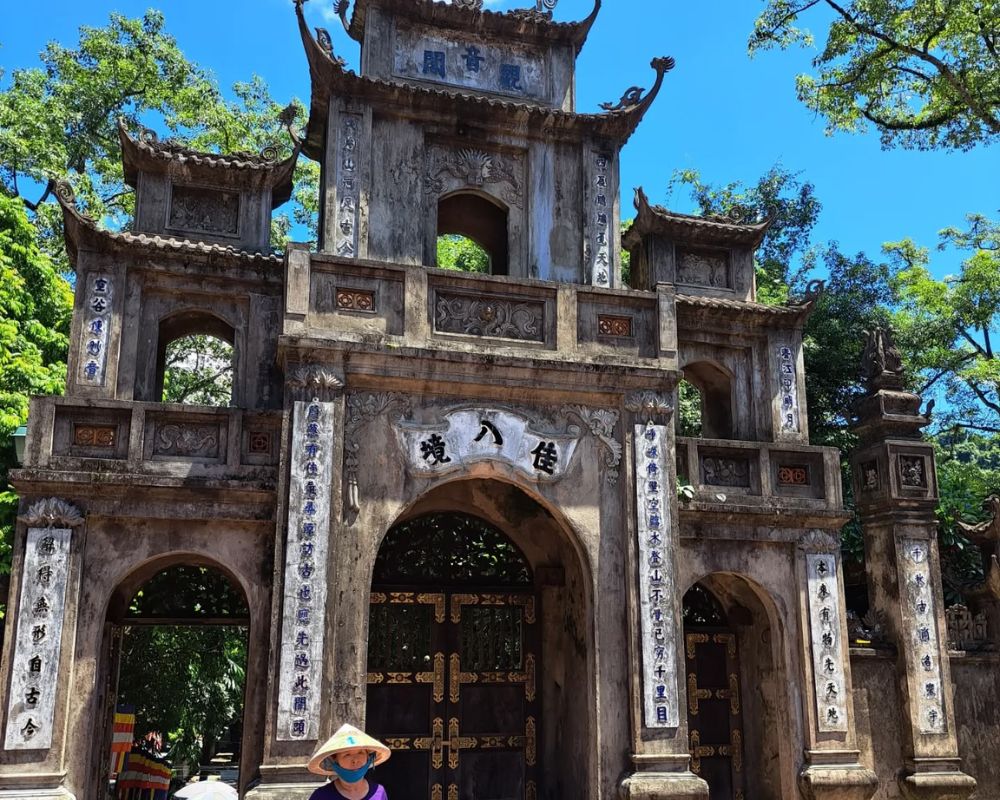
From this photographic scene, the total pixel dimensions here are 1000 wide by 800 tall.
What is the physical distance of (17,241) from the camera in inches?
568

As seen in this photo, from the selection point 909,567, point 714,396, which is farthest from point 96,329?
point 909,567

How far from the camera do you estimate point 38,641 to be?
9000mm

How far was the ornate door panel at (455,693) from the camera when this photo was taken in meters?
10.7

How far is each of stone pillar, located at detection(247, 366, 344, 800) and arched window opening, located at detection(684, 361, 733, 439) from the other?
5.70 meters

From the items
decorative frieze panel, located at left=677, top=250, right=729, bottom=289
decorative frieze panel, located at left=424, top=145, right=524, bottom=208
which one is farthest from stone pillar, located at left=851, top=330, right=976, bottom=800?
decorative frieze panel, located at left=424, top=145, right=524, bottom=208

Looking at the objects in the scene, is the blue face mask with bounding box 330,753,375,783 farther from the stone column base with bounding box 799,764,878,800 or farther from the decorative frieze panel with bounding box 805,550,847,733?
the decorative frieze panel with bounding box 805,550,847,733

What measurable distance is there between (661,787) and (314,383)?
4921mm

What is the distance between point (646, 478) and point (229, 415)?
4.32m

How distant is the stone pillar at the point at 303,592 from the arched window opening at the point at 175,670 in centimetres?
248

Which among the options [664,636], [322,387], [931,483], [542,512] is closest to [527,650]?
[542,512]

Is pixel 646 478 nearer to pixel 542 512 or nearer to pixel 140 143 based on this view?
pixel 542 512

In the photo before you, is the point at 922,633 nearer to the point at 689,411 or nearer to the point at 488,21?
the point at 689,411

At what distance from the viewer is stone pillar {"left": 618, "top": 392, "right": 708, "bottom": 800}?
9.09 m

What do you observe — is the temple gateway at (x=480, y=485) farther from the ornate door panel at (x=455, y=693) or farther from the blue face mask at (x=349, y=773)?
the blue face mask at (x=349, y=773)
